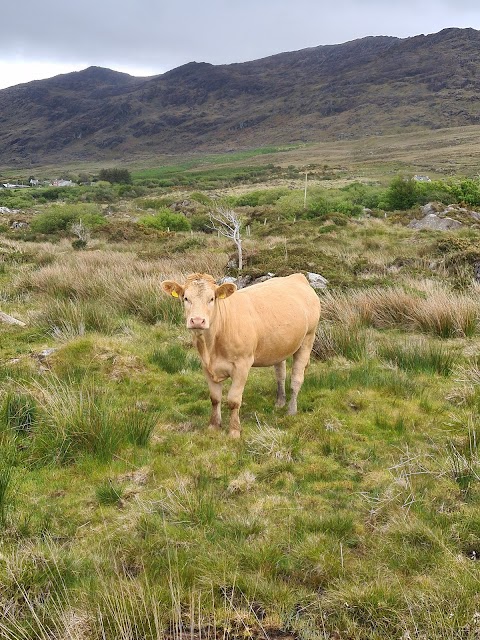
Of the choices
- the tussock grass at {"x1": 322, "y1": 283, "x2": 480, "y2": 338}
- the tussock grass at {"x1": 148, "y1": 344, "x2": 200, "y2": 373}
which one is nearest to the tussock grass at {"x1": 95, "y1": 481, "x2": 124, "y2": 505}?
the tussock grass at {"x1": 148, "y1": 344, "x2": 200, "y2": 373}

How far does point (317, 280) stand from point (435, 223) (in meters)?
16.5

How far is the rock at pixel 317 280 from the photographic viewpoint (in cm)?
1248

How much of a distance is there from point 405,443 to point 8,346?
6331 millimetres

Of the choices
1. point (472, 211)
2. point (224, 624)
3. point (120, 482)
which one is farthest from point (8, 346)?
point (472, 211)

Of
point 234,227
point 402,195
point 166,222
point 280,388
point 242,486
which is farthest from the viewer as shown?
point 402,195

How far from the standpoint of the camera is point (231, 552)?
11.8ft

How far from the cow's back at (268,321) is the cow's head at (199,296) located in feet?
1.46

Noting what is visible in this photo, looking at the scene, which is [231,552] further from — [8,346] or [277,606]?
[8,346]

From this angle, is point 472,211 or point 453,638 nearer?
point 453,638

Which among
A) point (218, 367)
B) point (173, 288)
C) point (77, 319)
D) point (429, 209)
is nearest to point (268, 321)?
point (218, 367)

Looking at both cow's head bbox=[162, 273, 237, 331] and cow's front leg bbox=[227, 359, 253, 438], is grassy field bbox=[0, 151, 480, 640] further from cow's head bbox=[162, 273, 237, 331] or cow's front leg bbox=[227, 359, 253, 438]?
cow's head bbox=[162, 273, 237, 331]

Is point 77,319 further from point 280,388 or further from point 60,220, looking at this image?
point 60,220

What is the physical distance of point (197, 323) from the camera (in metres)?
4.73

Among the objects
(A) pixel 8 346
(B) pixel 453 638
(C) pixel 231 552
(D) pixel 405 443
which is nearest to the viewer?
(B) pixel 453 638
